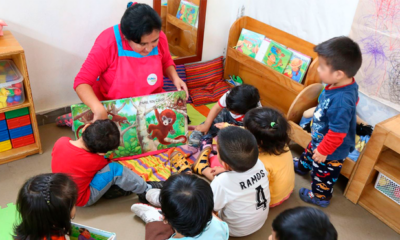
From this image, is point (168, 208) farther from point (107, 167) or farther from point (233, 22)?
point (233, 22)

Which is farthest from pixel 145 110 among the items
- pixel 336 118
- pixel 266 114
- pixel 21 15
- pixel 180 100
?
pixel 336 118

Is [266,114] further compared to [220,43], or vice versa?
[220,43]

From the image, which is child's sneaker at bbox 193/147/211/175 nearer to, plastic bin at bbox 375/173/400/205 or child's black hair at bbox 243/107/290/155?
child's black hair at bbox 243/107/290/155

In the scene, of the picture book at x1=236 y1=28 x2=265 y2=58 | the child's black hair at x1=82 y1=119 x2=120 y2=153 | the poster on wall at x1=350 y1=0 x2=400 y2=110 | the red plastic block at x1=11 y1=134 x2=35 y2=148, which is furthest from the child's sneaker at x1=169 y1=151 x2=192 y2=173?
the poster on wall at x1=350 y1=0 x2=400 y2=110

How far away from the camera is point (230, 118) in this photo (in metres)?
2.53

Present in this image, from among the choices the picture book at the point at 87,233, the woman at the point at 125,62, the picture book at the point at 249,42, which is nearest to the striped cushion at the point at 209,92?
the picture book at the point at 249,42

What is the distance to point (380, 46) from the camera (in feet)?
7.82

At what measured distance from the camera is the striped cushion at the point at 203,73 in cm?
338

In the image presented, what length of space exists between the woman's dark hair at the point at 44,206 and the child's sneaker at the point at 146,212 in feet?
2.19

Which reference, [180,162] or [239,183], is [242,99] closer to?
[180,162]

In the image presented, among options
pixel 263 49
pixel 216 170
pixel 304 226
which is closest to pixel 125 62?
pixel 216 170

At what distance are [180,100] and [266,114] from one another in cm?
79

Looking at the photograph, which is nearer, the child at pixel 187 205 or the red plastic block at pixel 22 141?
the child at pixel 187 205

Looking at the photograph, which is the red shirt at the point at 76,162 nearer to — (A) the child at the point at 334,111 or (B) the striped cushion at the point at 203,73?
(A) the child at the point at 334,111
